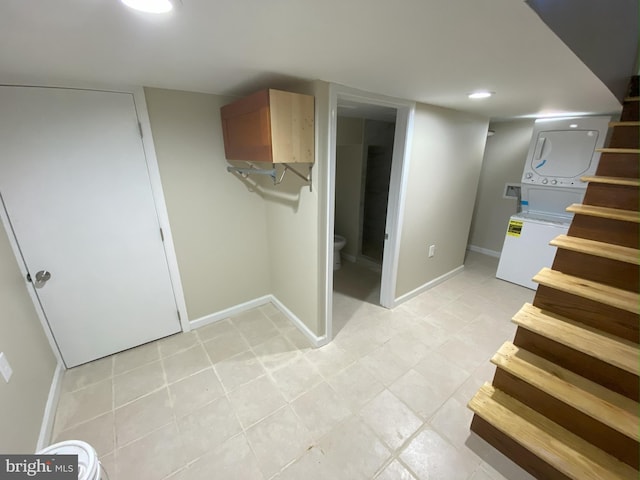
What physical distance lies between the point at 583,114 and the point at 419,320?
8.97ft

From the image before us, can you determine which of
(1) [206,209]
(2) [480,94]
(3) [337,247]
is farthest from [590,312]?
(1) [206,209]

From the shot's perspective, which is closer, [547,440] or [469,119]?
[547,440]

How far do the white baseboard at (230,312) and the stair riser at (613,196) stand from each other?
2.69 m

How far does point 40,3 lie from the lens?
28.6 inches

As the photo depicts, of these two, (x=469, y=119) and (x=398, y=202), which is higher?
(x=469, y=119)

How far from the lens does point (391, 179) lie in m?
2.46

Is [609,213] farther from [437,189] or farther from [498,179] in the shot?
[498,179]

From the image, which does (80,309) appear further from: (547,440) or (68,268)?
(547,440)

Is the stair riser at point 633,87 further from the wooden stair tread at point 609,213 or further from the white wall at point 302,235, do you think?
the white wall at point 302,235

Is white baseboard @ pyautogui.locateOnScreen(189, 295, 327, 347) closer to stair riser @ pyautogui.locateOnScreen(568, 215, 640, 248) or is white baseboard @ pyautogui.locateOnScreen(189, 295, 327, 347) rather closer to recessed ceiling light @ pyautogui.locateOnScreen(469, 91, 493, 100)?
stair riser @ pyautogui.locateOnScreen(568, 215, 640, 248)

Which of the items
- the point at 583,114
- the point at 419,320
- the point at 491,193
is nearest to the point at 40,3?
the point at 419,320

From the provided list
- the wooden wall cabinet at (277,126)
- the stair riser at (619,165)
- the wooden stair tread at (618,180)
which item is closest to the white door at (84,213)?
the wooden wall cabinet at (277,126)

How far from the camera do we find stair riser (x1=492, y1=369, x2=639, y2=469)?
1180 millimetres

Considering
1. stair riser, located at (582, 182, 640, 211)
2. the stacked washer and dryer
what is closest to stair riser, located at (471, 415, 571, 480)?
stair riser, located at (582, 182, 640, 211)
